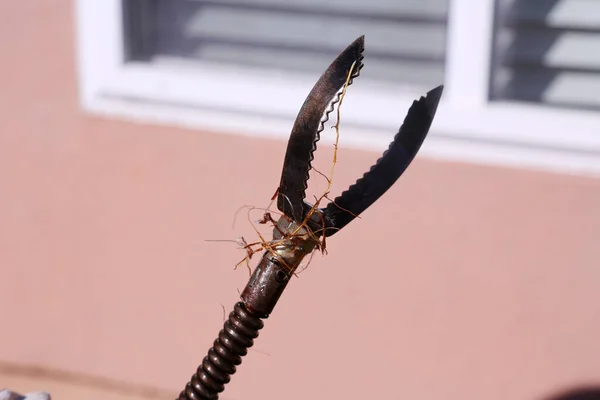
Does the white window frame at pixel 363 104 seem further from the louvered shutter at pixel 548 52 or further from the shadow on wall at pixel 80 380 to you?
the shadow on wall at pixel 80 380

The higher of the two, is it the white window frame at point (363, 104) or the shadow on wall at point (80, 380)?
the white window frame at point (363, 104)

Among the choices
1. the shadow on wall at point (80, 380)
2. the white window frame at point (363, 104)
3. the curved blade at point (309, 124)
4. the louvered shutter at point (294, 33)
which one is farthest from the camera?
the shadow on wall at point (80, 380)

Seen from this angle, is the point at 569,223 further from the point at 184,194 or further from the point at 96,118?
the point at 96,118

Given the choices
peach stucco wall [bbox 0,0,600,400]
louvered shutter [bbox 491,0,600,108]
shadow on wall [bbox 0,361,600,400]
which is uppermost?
louvered shutter [bbox 491,0,600,108]

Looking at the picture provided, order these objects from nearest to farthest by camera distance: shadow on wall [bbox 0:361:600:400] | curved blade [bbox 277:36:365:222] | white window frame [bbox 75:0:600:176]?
curved blade [bbox 277:36:365:222]
white window frame [bbox 75:0:600:176]
shadow on wall [bbox 0:361:600:400]

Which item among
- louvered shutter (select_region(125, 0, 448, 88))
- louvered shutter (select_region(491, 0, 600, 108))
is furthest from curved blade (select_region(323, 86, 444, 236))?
louvered shutter (select_region(125, 0, 448, 88))

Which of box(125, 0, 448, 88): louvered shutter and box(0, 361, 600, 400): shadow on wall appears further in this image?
box(0, 361, 600, 400): shadow on wall

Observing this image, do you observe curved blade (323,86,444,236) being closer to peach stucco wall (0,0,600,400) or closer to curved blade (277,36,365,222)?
curved blade (277,36,365,222)

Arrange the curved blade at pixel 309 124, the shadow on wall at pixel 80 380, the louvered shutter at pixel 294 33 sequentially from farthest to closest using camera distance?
1. the shadow on wall at pixel 80 380
2. the louvered shutter at pixel 294 33
3. the curved blade at pixel 309 124

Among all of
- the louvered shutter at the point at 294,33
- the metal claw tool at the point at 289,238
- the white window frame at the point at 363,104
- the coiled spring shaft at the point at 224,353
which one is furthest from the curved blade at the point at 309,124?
the louvered shutter at the point at 294,33
